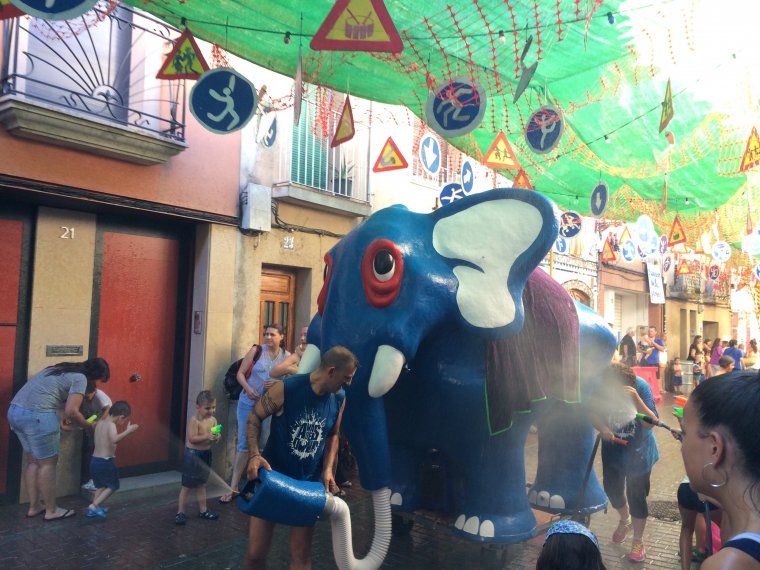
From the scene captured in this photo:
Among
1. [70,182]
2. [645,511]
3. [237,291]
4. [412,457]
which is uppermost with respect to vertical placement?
[70,182]

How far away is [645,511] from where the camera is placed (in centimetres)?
475

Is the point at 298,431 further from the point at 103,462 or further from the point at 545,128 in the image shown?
the point at 545,128

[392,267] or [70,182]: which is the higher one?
[70,182]

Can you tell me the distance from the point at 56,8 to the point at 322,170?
18.5ft

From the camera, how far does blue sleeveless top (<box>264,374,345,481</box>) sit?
3.32 meters

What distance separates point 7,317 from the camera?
18.7 feet

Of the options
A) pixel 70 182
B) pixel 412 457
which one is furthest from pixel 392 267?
pixel 70 182

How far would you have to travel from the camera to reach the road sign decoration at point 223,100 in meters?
4.66

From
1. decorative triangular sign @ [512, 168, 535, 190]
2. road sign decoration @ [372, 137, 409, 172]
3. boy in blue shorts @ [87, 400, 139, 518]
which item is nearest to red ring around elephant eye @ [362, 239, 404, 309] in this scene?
boy in blue shorts @ [87, 400, 139, 518]

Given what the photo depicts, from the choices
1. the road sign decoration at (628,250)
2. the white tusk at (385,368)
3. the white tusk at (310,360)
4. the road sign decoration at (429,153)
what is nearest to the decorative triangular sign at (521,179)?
the road sign decoration at (429,153)

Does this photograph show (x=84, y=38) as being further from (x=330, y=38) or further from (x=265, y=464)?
(x=265, y=464)

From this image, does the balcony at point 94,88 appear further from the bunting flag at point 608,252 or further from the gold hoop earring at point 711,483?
the bunting flag at point 608,252

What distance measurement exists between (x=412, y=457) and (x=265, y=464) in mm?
1829

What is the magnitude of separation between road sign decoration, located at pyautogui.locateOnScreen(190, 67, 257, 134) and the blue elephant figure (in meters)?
1.51
